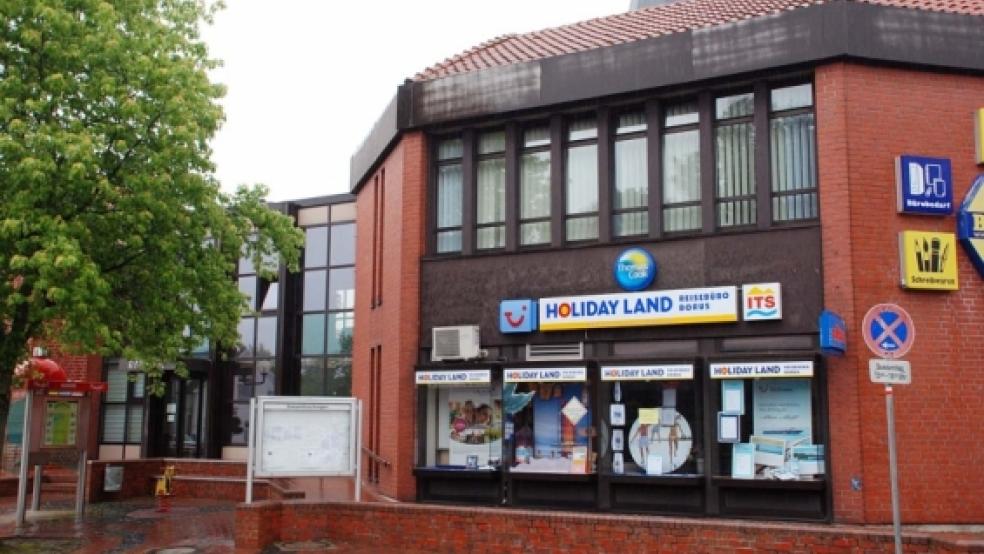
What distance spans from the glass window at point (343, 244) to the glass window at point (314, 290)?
0.57 m

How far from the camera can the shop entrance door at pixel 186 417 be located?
28594 mm

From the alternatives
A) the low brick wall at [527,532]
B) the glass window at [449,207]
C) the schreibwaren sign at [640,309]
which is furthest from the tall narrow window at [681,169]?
the low brick wall at [527,532]

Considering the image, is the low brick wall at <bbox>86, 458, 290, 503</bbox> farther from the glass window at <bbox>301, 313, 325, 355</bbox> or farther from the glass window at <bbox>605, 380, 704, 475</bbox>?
the glass window at <bbox>605, 380, 704, 475</bbox>

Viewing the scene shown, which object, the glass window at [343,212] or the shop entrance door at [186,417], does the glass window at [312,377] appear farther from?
the glass window at [343,212]

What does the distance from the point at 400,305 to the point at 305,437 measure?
3261mm

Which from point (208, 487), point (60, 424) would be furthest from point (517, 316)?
point (208, 487)

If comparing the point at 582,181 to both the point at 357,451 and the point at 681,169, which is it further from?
the point at 357,451

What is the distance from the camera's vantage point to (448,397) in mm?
16953

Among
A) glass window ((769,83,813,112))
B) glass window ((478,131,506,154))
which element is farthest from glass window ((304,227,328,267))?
glass window ((769,83,813,112))

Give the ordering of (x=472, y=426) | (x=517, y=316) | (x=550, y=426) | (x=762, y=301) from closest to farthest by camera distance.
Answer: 1. (x=762, y=301)
2. (x=550, y=426)
3. (x=517, y=316)
4. (x=472, y=426)

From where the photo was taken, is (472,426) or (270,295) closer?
(472,426)

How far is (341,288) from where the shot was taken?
28031mm

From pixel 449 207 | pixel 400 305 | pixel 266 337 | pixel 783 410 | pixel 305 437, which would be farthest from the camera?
pixel 266 337

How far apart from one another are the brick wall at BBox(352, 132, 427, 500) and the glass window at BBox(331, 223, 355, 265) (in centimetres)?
884
